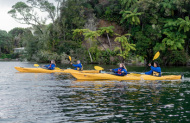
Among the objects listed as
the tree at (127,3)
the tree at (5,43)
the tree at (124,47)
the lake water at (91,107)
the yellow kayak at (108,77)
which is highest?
the tree at (127,3)

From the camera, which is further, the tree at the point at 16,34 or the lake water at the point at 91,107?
the tree at the point at 16,34

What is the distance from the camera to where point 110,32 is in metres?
37.5

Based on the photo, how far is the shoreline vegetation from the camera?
33125mm

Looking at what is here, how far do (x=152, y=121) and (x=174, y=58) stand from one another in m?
28.1

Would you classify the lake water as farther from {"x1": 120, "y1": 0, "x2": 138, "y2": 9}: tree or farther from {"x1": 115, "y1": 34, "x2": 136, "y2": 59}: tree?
{"x1": 120, "y1": 0, "x2": 138, "y2": 9}: tree

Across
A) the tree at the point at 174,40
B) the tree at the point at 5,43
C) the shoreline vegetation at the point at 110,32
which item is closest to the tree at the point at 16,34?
the tree at the point at 5,43

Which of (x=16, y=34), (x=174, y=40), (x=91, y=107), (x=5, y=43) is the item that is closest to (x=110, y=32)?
(x=174, y=40)

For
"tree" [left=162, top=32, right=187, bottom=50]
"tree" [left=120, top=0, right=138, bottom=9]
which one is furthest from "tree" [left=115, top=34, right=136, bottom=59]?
"tree" [left=120, top=0, right=138, bottom=9]

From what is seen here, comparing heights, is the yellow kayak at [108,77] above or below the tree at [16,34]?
below

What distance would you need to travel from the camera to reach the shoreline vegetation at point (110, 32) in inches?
1304

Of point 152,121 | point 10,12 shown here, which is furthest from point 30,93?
point 10,12

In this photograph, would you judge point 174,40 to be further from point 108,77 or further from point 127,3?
point 108,77

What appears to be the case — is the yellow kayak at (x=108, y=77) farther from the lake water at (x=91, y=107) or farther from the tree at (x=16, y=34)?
the tree at (x=16, y=34)

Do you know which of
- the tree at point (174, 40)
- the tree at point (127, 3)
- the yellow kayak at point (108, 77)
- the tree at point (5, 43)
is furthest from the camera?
the tree at point (5, 43)
